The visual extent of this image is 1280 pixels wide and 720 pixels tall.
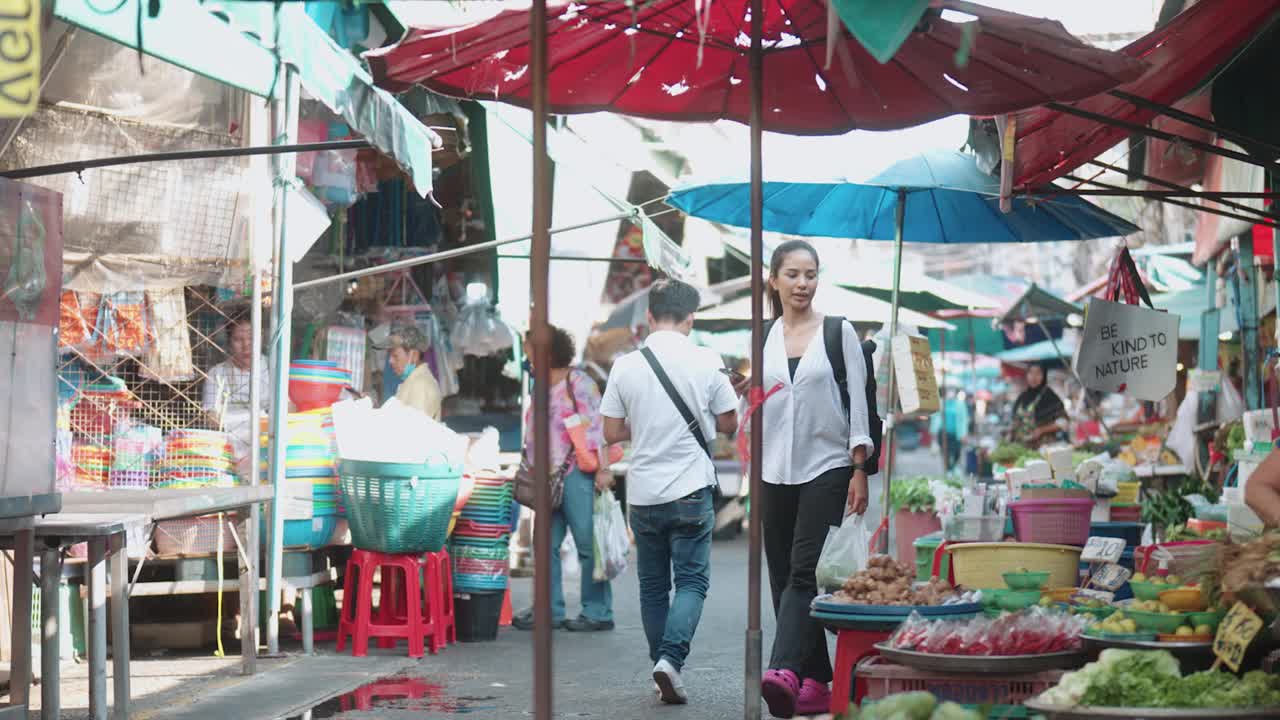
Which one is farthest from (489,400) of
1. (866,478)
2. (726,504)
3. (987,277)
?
(987,277)

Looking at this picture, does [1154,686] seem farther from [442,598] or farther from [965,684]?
[442,598]

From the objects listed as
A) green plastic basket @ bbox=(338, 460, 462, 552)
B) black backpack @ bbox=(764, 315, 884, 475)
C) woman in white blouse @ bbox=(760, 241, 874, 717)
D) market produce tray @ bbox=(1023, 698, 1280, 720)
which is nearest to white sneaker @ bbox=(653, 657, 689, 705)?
woman in white blouse @ bbox=(760, 241, 874, 717)

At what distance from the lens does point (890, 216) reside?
1028 cm

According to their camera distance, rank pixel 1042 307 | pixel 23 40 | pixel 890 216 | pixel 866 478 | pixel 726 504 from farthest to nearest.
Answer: pixel 1042 307 → pixel 726 504 → pixel 890 216 → pixel 866 478 → pixel 23 40

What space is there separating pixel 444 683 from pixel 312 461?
2.04 m

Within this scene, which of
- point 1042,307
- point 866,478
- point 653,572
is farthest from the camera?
point 1042,307

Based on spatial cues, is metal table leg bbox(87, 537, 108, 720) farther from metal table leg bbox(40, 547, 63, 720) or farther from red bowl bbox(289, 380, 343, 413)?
red bowl bbox(289, 380, 343, 413)

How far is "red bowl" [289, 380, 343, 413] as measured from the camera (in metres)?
9.80

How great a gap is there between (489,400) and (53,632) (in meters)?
8.88

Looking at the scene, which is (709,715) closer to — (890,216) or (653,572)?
(653,572)

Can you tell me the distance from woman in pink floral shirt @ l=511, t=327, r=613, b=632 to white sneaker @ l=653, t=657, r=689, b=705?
313cm

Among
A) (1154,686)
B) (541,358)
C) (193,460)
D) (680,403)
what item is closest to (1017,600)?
(1154,686)

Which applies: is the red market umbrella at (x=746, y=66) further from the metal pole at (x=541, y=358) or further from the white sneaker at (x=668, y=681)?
the white sneaker at (x=668, y=681)

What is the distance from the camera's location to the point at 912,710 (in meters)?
4.00
